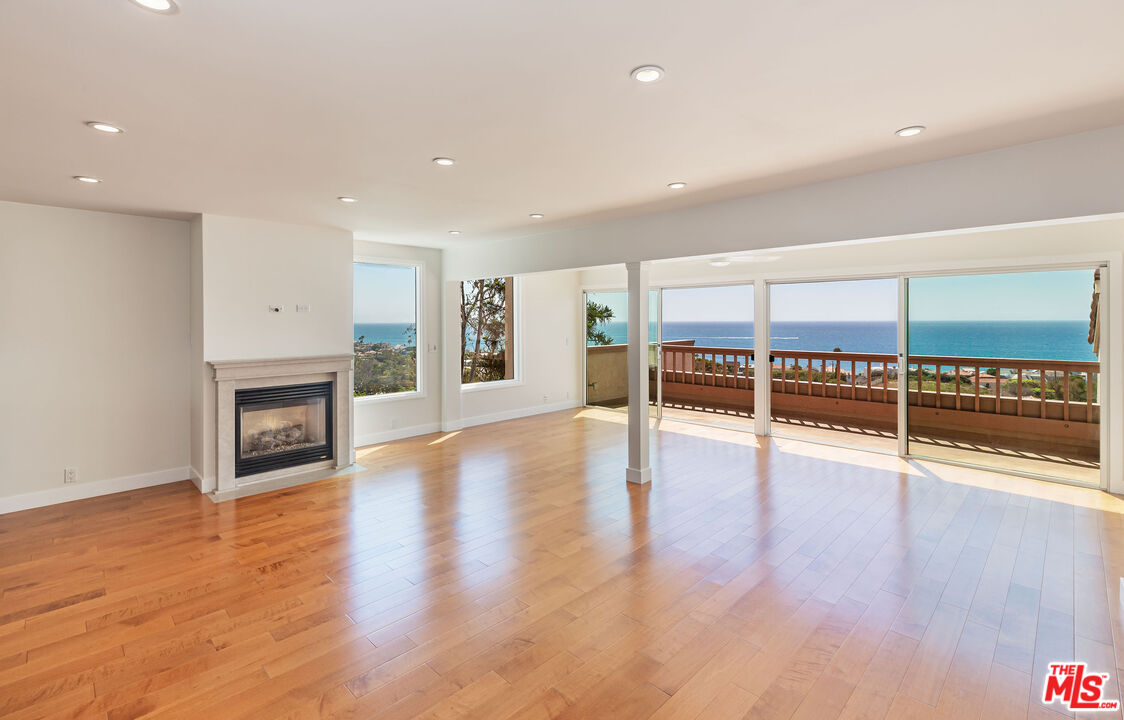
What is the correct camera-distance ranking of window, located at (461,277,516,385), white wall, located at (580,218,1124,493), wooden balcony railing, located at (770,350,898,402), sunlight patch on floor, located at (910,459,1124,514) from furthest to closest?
window, located at (461,277,516,385)
wooden balcony railing, located at (770,350,898,402)
white wall, located at (580,218,1124,493)
sunlight patch on floor, located at (910,459,1124,514)

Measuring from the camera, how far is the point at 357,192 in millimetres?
3783

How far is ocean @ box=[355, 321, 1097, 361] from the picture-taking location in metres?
4.71

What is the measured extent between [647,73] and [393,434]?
217 inches

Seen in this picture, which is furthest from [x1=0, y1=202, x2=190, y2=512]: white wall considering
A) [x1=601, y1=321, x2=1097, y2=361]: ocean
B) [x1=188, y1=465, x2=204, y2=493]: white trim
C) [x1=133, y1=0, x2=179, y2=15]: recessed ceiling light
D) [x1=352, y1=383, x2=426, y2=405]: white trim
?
[x1=601, y1=321, x2=1097, y2=361]: ocean

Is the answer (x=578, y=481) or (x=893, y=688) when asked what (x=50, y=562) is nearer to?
(x=578, y=481)

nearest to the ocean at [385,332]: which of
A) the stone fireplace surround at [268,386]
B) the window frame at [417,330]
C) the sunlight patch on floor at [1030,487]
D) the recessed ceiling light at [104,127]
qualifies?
the window frame at [417,330]

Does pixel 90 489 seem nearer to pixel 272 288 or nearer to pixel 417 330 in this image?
pixel 272 288

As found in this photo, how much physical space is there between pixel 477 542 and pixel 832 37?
3.26 meters

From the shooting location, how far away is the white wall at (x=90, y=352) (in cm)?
416

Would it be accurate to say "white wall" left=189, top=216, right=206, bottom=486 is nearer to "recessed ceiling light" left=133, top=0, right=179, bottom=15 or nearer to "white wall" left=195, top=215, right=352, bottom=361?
"white wall" left=195, top=215, right=352, bottom=361

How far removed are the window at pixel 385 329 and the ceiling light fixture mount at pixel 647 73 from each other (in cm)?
490

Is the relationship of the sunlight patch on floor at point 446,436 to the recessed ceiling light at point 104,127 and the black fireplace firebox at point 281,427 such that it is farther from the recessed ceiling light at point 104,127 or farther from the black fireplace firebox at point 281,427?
the recessed ceiling light at point 104,127

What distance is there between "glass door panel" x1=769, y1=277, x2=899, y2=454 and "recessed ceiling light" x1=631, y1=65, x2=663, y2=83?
4.74 meters

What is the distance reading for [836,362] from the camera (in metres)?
6.58
